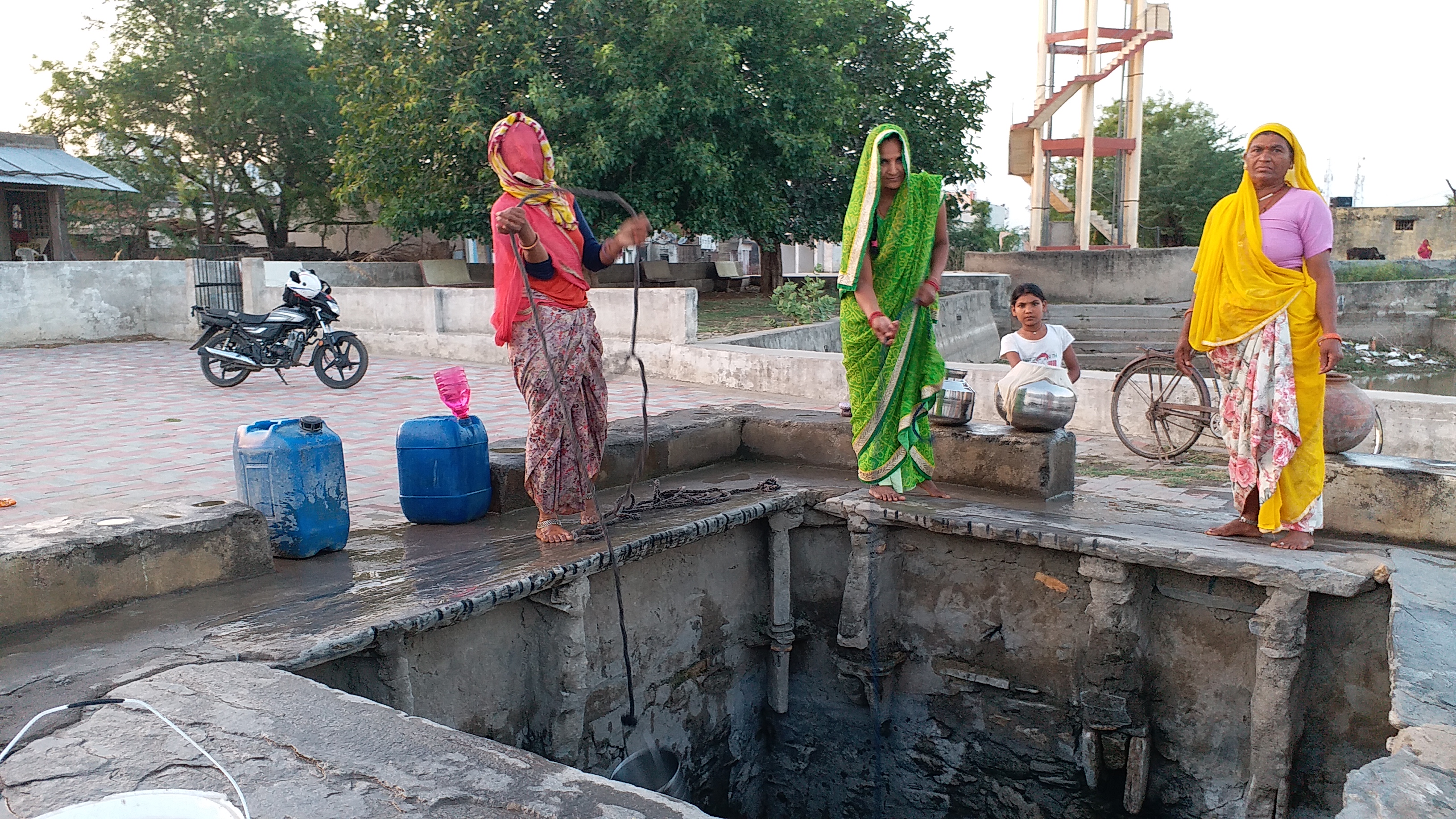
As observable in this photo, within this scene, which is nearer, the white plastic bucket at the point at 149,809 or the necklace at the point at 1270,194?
the white plastic bucket at the point at 149,809

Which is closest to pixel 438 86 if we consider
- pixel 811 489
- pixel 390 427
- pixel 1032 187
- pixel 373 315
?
pixel 373 315

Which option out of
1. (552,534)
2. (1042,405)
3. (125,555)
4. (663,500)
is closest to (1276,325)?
(1042,405)

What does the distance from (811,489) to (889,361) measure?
0.88 meters

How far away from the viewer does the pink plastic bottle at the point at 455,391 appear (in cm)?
452

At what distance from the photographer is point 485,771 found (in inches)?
90.7

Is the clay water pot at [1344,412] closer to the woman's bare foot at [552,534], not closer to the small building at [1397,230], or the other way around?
the woman's bare foot at [552,534]

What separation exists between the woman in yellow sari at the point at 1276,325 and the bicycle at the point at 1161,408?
2252 millimetres

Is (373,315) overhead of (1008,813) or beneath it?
overhead

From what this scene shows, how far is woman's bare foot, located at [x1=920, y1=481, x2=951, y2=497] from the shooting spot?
507cm

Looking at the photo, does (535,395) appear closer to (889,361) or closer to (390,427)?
(889,361)

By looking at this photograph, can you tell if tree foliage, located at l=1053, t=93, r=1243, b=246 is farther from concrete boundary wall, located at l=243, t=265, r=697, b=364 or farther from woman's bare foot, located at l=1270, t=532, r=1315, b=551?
woman's bare foot, located at l=1270, t=532, r=1315, b=551

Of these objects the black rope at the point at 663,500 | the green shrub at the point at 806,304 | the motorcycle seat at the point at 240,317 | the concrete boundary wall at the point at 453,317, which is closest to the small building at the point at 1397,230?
the green shrub at the point at 806,304

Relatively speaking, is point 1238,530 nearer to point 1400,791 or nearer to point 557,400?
point 1400,791

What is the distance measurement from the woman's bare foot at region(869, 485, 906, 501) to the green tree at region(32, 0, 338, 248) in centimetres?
1913
